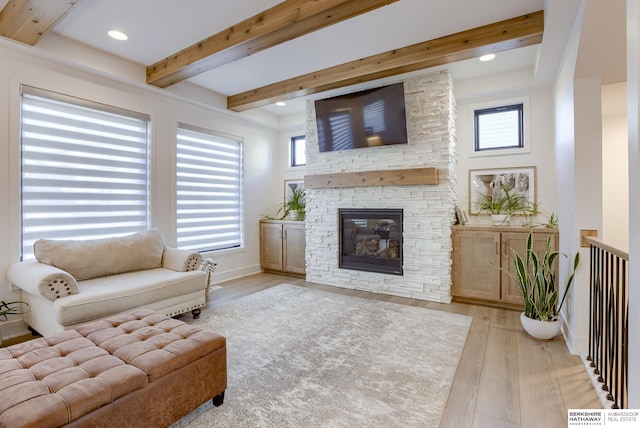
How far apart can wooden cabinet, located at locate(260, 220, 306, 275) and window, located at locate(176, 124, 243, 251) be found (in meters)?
0.48

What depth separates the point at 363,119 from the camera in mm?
4230

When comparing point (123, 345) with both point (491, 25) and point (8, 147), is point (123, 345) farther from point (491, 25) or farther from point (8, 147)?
point (491, 25)

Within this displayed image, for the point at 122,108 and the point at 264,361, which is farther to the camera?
the point at 122,108

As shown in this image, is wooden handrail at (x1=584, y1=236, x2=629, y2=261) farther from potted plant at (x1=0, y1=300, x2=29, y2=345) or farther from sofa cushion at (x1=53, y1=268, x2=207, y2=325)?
potted plant at (x1=0, y1=300, x2=29, y2=345)

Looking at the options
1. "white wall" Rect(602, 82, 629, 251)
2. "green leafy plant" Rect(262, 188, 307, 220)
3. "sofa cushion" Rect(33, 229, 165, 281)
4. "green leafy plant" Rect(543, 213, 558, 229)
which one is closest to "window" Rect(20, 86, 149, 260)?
"sofa cushion" Rect(33, 229, 165, 281)

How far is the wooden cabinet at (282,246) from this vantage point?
16.8 feet

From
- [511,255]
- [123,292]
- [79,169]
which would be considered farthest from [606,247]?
[79,169]

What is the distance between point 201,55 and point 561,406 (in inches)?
157

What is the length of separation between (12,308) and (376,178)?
160 inches

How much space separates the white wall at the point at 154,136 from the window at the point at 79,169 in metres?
0.09

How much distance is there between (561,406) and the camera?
185 centimetres

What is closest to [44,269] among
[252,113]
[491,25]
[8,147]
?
[8,147]

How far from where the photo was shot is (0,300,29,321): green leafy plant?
2800 mm

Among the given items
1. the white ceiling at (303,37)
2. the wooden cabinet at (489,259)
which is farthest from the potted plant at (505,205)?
the white ceiling at (303,37)
